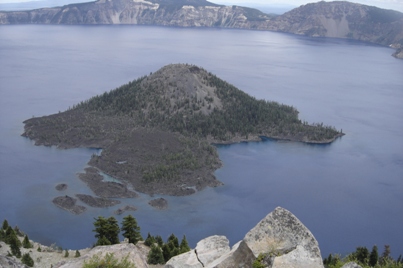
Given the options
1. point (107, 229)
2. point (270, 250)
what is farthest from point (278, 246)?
point (107, 229)

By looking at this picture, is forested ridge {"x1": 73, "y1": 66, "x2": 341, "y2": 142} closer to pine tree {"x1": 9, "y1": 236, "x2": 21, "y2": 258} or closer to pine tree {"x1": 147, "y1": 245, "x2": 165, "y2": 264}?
pine tree {"x1": 147, "y1": 245, "x2": 165, "y2": 264}

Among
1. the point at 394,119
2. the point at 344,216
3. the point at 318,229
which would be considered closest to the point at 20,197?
the point at 318,229

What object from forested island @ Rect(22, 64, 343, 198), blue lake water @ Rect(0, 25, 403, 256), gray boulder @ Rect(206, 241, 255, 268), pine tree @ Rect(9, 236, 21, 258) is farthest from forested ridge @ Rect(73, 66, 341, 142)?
gray boulder @ Rect(206, 241, 255, 268)

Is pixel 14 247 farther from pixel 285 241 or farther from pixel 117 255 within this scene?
pixel 285 241

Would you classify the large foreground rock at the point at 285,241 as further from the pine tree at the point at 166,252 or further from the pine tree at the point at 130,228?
the pine tree at the point at 130,228

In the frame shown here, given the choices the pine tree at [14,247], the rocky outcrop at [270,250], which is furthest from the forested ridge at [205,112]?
the rocky outcrop at [270,250]
